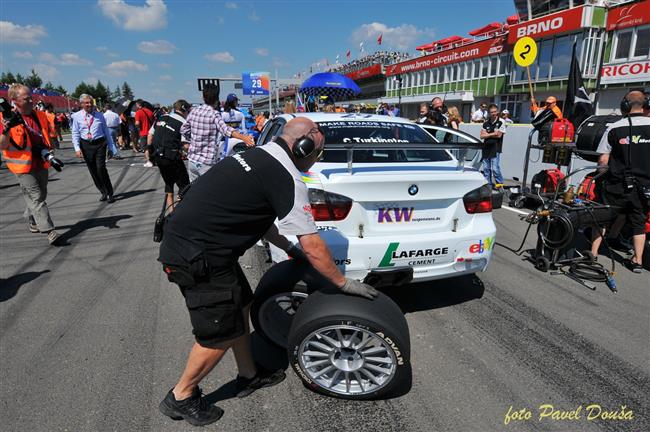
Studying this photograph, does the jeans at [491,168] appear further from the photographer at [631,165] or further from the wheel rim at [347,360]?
the wheel rim at [347,360]

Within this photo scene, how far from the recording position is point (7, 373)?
2.76 m

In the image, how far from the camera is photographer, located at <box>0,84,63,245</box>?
4.79m

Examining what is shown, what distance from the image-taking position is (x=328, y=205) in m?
2.98

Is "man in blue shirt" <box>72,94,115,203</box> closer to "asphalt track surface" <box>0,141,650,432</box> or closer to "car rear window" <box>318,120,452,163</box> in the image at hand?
"asphalt track surface" <box>0,141,650,432</box>

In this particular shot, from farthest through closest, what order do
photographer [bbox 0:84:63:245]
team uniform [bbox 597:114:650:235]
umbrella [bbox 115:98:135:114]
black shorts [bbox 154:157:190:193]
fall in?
umbrella [bbox 115:98:135:114]
black shorts [bbox 154:157:190:193]
photographer [bbox 0:84:63:245]
team uniform [bbox 597:114:650:235]

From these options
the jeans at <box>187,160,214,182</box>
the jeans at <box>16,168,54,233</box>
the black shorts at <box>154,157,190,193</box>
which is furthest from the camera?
the black shorts at <box>154,157,190,193</box>

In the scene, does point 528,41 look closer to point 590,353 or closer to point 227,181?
point 590,353

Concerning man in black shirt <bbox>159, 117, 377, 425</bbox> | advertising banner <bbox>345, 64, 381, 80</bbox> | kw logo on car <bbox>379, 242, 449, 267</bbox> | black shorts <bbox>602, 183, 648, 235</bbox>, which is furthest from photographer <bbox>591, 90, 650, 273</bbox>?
advertising banner <bbox>345, 64, 381, 80</bbox>

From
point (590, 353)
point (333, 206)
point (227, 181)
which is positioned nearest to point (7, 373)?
point (227, 181)

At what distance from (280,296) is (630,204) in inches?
159

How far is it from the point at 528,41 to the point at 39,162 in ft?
31.4

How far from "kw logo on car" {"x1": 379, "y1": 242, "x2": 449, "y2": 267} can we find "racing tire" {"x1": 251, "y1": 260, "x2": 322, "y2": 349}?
2.27 ft

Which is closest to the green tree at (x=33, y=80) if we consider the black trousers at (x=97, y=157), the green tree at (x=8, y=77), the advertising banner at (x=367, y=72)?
the green tree at (x=8, y=77)

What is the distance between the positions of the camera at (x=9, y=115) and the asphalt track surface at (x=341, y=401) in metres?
1.56
